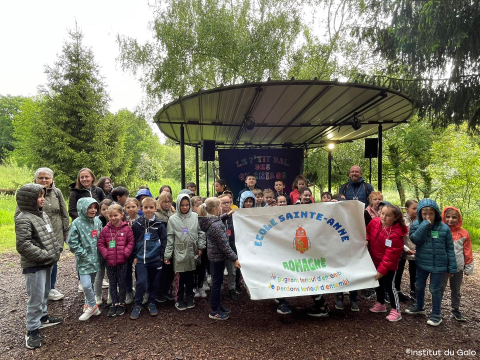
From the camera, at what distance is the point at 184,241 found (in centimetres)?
342

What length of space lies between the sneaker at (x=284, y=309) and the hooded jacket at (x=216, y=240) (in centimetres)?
91

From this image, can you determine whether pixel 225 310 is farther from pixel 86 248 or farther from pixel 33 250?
pixel 33 250

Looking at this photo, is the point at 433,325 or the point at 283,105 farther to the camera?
the point at 283,105

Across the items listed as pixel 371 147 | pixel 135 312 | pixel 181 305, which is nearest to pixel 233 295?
pixel 181 305

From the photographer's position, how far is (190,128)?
6.99 metres

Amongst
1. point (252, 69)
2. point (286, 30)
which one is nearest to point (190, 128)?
point (252, 69)

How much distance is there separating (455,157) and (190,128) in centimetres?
929

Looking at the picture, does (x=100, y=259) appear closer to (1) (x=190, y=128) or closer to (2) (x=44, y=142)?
(1) (x=190, y=128)

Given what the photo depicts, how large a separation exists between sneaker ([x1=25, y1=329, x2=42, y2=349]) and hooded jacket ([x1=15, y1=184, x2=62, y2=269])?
0.69m

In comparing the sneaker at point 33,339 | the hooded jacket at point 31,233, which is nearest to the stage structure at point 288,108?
the hooded jacket at point 31,233

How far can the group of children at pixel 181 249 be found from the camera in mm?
2945

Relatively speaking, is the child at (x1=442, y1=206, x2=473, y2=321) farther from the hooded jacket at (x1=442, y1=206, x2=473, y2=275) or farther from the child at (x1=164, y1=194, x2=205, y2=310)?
the child at (x1=164, y1=194, x2=205, y2=310)

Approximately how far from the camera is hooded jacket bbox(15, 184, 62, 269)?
273 centimetres

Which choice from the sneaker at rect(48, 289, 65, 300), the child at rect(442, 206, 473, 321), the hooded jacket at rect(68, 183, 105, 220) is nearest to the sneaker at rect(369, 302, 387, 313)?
the child at rect(442, 206, 473, 321)
